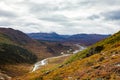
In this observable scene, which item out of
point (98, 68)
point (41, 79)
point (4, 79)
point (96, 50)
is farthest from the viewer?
point (4, 79)

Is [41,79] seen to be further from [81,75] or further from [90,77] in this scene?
[90,77]

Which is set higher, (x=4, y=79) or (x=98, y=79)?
(x=98, y=79)

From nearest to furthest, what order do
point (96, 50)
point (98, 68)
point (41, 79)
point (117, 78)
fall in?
point (117, 78) → point (98, 68) → point (41, 79) → point (96, 50)

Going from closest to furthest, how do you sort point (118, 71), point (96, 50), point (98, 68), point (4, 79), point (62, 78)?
point (118, 71), point (98, 68), point (62, 78), point (96, 50), point (4, 79)

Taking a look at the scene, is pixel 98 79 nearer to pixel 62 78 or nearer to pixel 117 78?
pixel 117 78

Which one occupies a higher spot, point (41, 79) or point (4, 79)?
point (41, 79)

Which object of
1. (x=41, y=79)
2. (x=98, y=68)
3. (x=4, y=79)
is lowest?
(x=4, y=79)

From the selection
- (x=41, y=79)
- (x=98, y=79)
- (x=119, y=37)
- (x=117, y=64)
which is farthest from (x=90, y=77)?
(x=119, y=37)

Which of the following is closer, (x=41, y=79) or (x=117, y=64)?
(x=117, y=64)

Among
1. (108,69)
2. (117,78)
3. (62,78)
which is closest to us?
(117,78)

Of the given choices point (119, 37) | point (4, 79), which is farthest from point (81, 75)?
point (4, 79)
